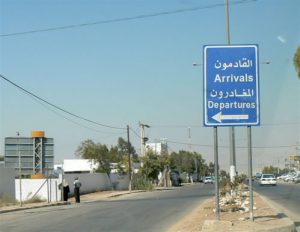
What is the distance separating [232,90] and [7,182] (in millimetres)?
23422

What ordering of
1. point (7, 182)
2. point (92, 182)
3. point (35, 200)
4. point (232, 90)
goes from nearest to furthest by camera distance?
point (232, 90), point (7, 182), point (35, 200), point (92, 182)

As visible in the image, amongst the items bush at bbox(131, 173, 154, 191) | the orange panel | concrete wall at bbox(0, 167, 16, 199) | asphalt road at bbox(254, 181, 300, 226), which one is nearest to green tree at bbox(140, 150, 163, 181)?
bush at bbox(131, 173, 154, 191)

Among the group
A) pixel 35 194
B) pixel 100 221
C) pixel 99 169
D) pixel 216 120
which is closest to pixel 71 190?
pixel 35 194

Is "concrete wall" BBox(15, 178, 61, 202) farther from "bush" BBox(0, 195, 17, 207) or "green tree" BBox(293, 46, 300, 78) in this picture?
"green tree" BBox(293, 46, 300, 78)

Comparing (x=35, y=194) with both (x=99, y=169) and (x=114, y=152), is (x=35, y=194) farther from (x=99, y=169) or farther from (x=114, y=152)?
(x=114, y=152)

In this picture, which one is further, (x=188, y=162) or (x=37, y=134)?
(x=188, y=162)

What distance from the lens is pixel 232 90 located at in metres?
13.9

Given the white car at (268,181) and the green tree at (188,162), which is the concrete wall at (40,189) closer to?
the white car at (268,181)

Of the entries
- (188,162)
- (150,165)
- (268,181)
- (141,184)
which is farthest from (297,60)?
(188,162)

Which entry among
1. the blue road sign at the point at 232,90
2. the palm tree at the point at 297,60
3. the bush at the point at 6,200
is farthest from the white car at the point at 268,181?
the blue road sign at the point at 232,90

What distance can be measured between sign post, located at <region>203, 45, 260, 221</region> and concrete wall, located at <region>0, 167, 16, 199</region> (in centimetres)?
2234

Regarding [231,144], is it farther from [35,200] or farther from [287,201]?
[35,200]

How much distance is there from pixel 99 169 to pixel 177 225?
151ft

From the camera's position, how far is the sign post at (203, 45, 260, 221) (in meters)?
13.9
